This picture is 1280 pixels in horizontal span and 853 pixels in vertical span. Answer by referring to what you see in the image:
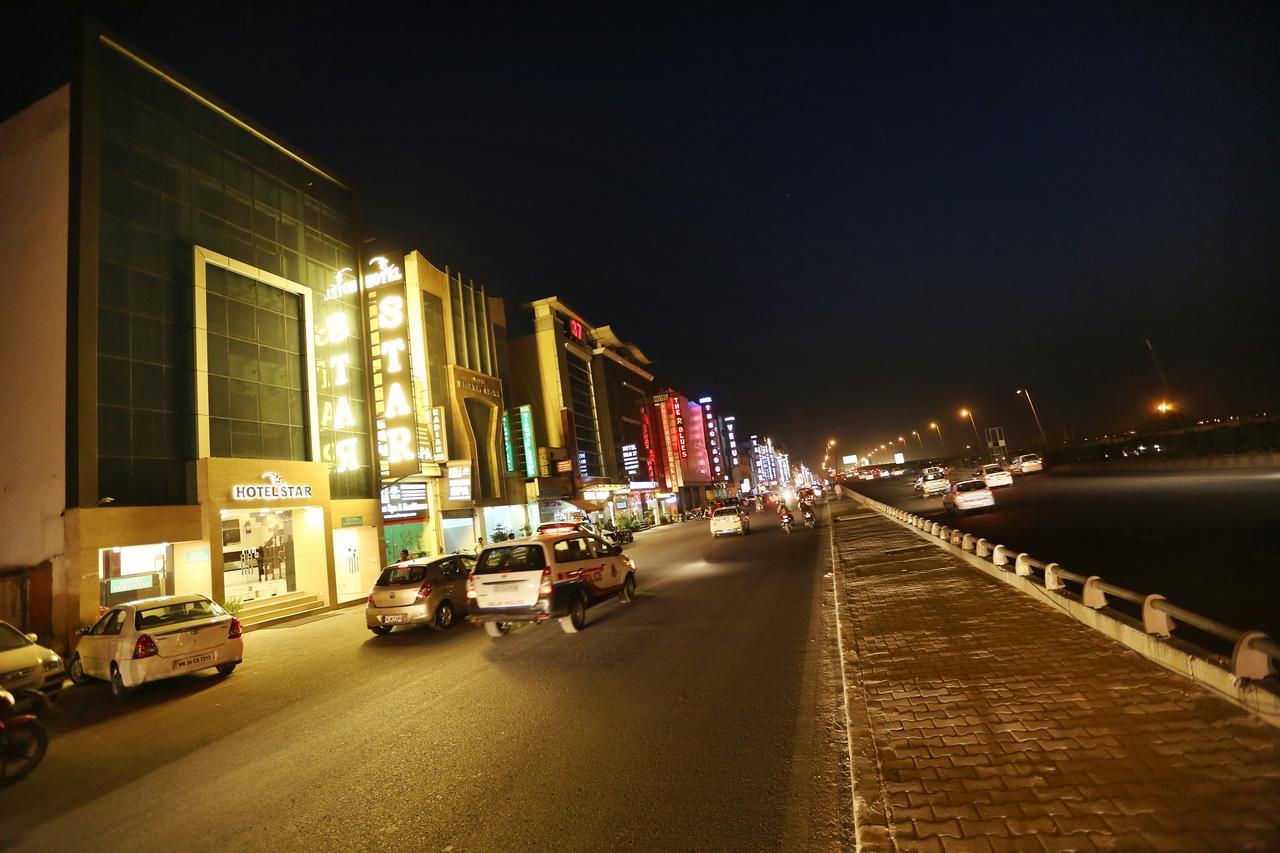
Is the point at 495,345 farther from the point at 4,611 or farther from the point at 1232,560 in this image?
the point at 1232,560

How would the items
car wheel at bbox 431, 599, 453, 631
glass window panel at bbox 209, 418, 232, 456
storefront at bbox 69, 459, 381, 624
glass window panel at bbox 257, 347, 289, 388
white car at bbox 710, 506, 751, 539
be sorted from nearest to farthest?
car wheel at bbox 431, 599, 453, 631, storefront at bbox 69, 459, 381, 624, glass window panel at bbox 209, 418, 232, 456, glass window panel at bbox 257, 347, 289, 388, white car at bbox 710, 506, 751, 539

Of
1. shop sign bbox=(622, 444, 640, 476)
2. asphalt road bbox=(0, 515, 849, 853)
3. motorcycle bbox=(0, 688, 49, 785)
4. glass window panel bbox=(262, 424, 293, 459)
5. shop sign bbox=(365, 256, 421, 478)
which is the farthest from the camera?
shop sign bbox=(622, 444, 640, 476)

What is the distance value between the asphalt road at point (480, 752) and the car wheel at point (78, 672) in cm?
32

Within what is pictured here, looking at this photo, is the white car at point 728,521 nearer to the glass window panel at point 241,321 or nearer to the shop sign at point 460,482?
the shop sign at point 460,482

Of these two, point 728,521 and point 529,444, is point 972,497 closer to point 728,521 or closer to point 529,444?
point 728,521

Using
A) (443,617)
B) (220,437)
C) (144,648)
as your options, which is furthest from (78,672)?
(220,437)

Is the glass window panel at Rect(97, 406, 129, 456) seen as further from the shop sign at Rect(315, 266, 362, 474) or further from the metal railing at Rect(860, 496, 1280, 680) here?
the metal railing at Rect(860, 496, 1280, 680)

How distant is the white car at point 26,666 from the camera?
341 inches

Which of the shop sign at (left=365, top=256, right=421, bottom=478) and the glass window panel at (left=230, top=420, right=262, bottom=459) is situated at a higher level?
the shop sign at (left=365, top=256, right=421, bottom=478)

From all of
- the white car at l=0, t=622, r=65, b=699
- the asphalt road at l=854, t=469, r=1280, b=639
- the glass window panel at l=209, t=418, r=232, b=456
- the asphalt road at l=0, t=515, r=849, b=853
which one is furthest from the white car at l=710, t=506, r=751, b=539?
the white car at l=0, t=622, r=65, b=699

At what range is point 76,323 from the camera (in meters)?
16.5

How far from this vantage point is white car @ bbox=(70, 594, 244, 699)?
9602mm

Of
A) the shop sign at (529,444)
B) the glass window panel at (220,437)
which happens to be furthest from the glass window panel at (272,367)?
the shop sign at (529,444)

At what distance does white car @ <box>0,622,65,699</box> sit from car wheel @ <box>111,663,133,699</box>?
806mm
